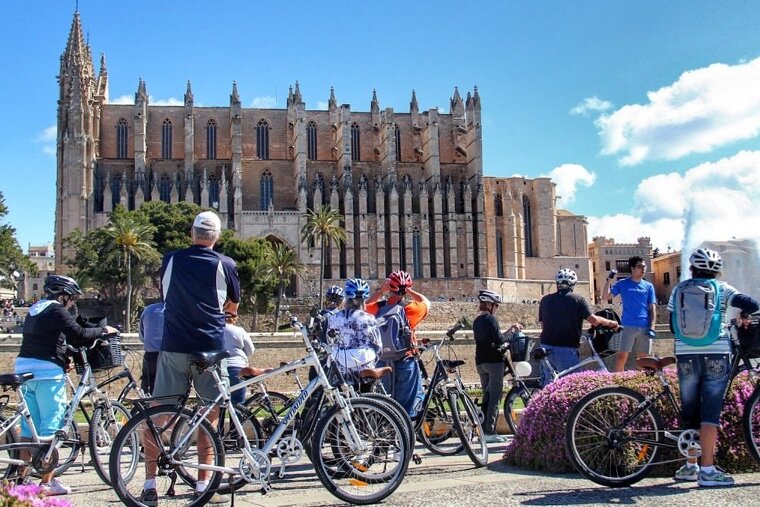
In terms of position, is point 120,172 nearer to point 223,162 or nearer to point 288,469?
point 223,162

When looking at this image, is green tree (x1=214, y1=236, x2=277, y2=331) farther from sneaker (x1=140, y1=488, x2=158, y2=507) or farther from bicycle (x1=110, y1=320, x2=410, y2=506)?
sneaker (x1=140, y1=488, x2=158, y2=507)

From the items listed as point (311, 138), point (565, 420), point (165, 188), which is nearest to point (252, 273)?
point (165, 188)

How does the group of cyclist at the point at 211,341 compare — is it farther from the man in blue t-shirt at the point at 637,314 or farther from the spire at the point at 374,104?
the spire at the point at 374,104

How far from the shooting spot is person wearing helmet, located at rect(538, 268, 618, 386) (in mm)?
8570

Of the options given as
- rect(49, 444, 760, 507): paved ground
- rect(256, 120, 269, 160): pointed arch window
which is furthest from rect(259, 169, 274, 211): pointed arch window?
rect(49, 444, 760, 507): paved ground

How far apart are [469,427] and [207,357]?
3.01 metres

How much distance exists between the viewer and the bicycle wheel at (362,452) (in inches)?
206

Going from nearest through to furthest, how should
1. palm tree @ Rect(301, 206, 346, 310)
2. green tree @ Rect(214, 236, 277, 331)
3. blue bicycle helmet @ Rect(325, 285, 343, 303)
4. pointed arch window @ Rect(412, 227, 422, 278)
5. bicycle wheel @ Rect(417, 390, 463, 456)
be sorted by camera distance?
bicycle wheel @ Rect(417, 390, 463, 456), blue bicycle helmet @ Rect(325, 285, 343, 303), green tree @ Rect(214, 236, 277, 331), palm tree @ Rect(301, 206, 346, 310), pointed arch window @ Rect(412, 227, 422, 278)

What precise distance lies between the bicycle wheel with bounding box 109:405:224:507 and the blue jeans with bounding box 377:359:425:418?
2866mm

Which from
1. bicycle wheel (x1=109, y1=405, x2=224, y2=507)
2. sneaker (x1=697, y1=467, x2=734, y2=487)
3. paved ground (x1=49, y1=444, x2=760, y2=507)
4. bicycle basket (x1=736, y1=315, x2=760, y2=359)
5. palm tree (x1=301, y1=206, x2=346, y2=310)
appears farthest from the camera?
palm tree (x1=301, y1=206, x2=346, y2=310)

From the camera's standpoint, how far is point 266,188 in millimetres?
60906

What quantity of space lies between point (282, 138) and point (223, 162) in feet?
19.3

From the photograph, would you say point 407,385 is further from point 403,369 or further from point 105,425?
point 105,425

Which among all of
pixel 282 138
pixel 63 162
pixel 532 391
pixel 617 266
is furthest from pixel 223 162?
pixel 532 391
